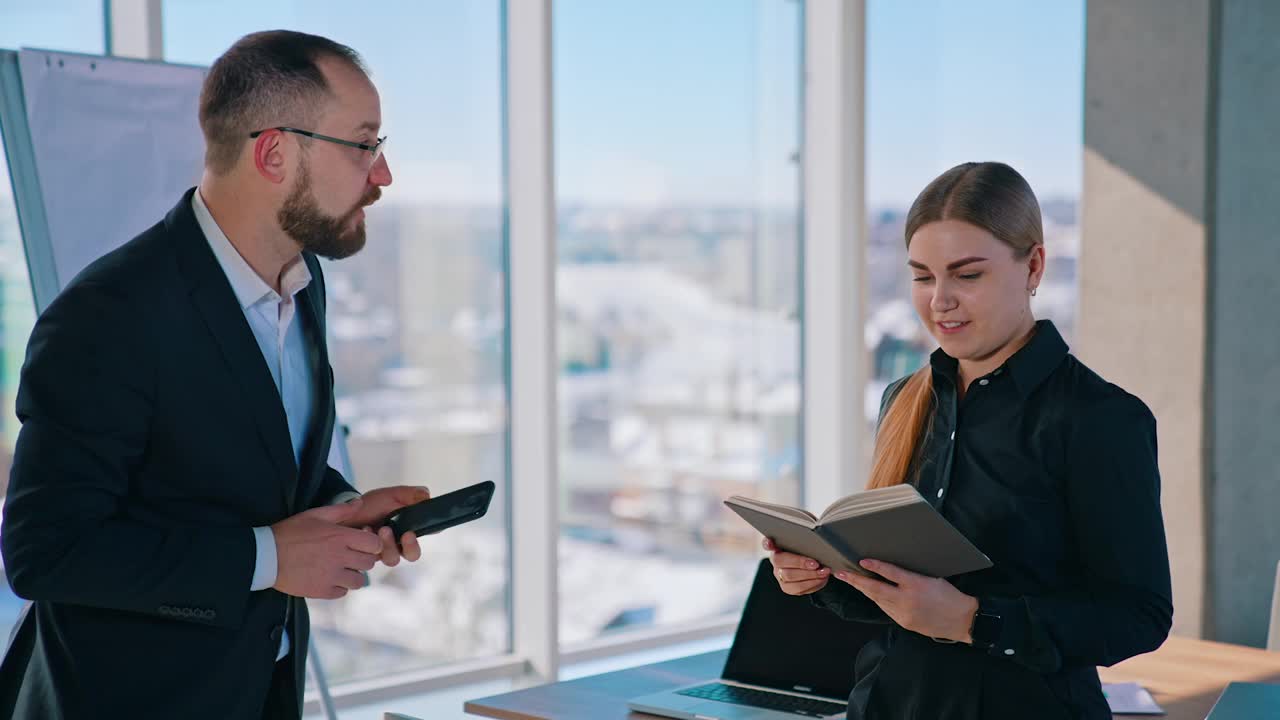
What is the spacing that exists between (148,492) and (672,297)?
3758mm

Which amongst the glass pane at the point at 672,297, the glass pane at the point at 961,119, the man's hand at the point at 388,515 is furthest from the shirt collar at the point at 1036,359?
the glass pane at the point at 961,119

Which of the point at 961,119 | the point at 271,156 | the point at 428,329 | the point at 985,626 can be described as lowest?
the point at 985,626

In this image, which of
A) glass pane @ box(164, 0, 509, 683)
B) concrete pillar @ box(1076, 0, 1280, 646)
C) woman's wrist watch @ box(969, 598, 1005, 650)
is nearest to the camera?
woman's wrist watch @ box(969, 598, 1005, 650)

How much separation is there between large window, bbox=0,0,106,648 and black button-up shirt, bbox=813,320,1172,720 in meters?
2.78

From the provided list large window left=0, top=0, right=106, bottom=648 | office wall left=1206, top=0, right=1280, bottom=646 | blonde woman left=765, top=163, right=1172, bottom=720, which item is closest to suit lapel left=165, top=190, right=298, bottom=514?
blonde woman left=765, top=163, right=1172, bottom=720

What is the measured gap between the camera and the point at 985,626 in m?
1.72

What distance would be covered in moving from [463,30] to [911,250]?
10.2 feet

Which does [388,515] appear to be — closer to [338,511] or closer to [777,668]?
[338,511]

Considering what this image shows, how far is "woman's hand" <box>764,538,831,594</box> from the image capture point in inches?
74.1

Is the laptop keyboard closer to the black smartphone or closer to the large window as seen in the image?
the black smartphone

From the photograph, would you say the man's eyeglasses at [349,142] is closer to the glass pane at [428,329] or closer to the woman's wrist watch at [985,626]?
the woman's wrist watch at [985,626]

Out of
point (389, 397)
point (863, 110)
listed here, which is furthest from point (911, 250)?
point (863, 110)

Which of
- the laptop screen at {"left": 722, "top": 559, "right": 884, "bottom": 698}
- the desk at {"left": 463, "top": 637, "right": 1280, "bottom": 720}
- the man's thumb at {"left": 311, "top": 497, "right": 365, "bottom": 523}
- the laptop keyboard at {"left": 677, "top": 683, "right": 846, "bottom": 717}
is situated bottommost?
the desk at {"left": 463, "top": 637, "right": 1280, "bottom": 720}

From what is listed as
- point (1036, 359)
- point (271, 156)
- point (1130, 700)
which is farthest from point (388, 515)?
point (1130, 700)
